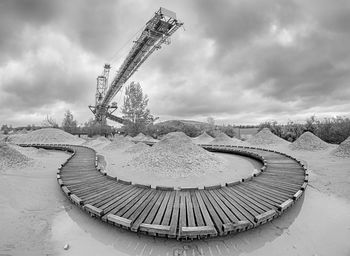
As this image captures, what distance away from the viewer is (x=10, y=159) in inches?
327

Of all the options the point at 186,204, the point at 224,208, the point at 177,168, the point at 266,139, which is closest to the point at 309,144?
the point at 266,139

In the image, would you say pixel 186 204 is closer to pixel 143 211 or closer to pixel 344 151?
pixel 143 211

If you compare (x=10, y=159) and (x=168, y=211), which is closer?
(x=168, y=211)

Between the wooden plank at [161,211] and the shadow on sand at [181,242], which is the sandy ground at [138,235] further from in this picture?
the wooden plank at [161,211]

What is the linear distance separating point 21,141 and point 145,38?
2806 centimetres

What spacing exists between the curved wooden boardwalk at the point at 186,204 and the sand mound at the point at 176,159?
9.38 feet

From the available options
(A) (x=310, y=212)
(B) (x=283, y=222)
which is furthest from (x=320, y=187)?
(B) (x=283, y=222)

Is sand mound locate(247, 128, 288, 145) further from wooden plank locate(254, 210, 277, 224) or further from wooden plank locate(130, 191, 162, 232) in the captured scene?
wooden plank locate(130, 191, 162, 232)

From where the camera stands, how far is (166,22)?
33.4 feet

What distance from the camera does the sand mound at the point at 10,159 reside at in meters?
A: 7.92

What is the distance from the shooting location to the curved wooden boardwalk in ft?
11.6

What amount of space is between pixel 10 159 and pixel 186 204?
32.5 feet

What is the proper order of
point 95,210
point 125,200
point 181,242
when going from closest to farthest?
point 181,242, point 95,210, point 125,200

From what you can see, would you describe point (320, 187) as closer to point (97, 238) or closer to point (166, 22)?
point (97, 238)
